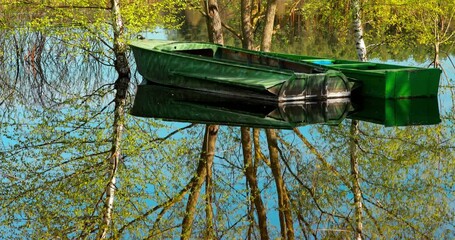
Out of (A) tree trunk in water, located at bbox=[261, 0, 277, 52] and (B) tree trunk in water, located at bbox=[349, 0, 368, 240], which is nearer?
(B) tree trunk in water, located at bbox=[349, 0, 368, 240]

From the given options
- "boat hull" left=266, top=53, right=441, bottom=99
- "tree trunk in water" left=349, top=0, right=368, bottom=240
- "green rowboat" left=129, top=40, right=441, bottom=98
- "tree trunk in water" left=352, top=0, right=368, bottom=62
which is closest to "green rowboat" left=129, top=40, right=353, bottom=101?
"green rowboat" left=129, top=40, right=441, bottom=98

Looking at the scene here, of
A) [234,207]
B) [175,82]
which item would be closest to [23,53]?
[175,82]

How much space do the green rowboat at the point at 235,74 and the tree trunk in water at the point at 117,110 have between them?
100 centimetres

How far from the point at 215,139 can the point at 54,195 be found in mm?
4557

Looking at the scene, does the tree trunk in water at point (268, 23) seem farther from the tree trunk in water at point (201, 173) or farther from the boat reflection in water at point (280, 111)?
the tree trunk in water at point (201, 173)

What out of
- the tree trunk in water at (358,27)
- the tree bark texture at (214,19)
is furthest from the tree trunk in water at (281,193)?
the tree bark texture at (214,19)

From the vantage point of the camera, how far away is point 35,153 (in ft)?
42.4

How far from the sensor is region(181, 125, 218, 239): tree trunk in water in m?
9.05

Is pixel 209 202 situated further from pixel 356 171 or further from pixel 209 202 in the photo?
pixel 356 171

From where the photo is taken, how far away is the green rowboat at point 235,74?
16.5 m

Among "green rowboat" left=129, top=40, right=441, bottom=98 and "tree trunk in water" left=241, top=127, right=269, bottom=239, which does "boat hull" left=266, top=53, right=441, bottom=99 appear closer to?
"green rowboat" left=129, top=40, right=441, bottom=98

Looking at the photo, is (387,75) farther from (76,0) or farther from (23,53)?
(23,53)

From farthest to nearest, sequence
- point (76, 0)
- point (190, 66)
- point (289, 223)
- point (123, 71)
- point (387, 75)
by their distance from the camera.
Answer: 1. point (123, 71)
2. point (76, 0)
3. point (190, 66)
4. point (387, 75)
5. point (289, 223)

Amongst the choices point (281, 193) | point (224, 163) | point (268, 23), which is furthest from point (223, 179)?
point (268, 23)
